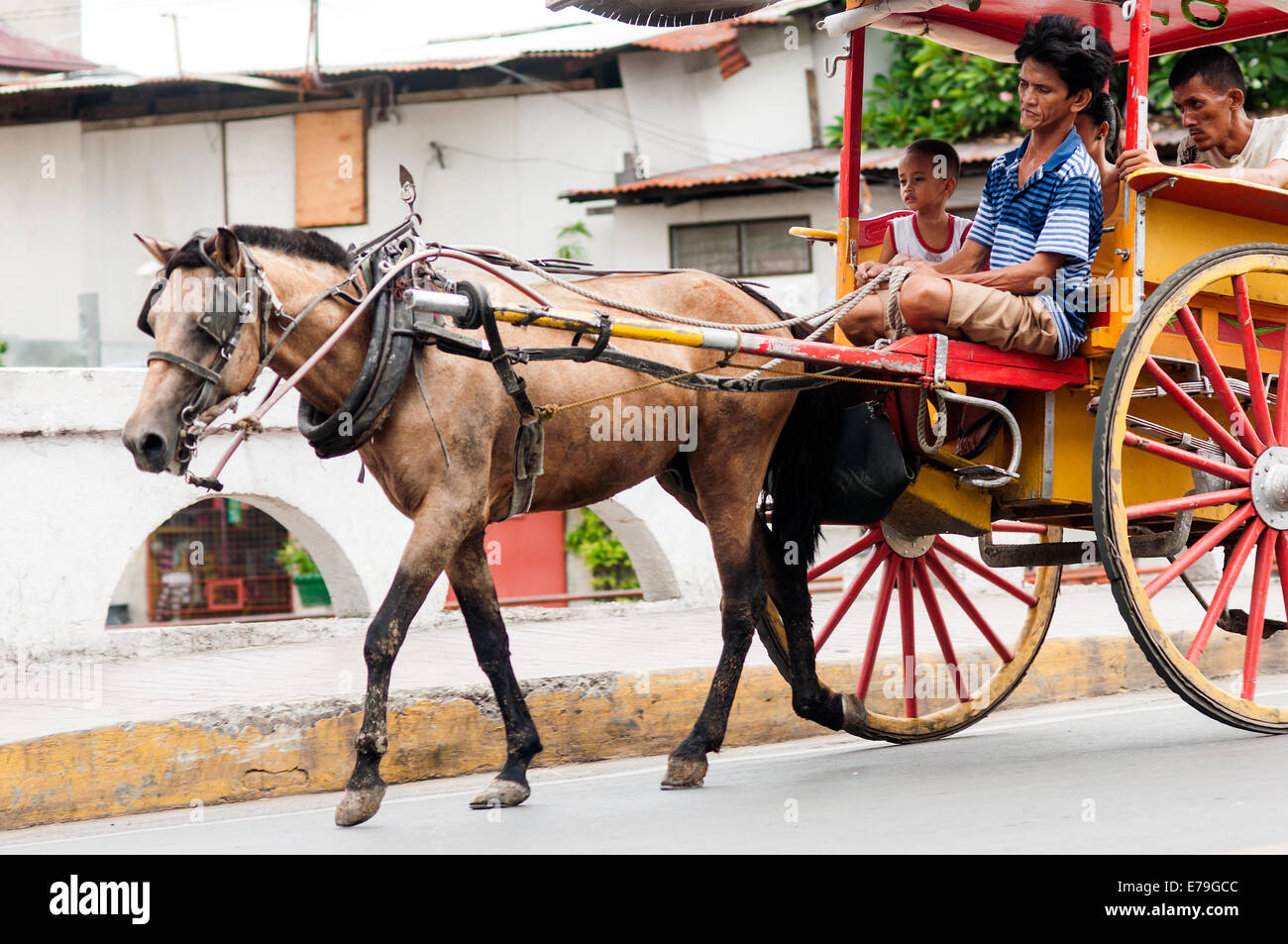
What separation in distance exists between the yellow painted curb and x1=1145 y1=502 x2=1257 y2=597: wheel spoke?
2156 mm

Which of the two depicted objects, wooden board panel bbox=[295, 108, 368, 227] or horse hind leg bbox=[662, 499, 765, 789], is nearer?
horse hind leg bbox=[662, 499, 765, 789]

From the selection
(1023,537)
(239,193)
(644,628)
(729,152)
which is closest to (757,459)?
(644,628)

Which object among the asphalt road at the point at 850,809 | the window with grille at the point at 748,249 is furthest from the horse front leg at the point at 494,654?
the window with grille at the point at 748,249

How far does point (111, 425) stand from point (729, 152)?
40.8 feet

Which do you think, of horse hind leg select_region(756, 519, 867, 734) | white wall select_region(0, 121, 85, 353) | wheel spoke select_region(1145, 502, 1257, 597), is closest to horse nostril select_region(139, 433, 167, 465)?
horse hind leg select_region(756, 519, 867, 734)

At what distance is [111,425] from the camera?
26.0ft

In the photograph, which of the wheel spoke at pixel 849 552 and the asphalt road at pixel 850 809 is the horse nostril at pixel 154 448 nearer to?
the asphalt road at pixel 850 809

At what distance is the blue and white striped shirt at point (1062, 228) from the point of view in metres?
4.80

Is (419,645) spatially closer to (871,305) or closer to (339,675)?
(339,675)

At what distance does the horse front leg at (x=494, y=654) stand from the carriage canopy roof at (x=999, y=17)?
2.12 metres

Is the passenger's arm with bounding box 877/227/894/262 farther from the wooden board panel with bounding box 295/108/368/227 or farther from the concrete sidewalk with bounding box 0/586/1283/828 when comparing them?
the wooden board panel with bounding box 295/108/368/227

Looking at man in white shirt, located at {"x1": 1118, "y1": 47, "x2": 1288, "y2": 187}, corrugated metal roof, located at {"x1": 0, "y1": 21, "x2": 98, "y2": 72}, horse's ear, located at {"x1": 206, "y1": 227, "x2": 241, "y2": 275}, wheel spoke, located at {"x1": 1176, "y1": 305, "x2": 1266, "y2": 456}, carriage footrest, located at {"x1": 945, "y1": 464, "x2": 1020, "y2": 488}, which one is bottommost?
carriage footrest, located at {"x1": 945, "y1": 464, "x2": 1020, "y2": 488}

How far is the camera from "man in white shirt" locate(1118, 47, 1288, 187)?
17.7 ft

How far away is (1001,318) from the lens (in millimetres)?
4727
